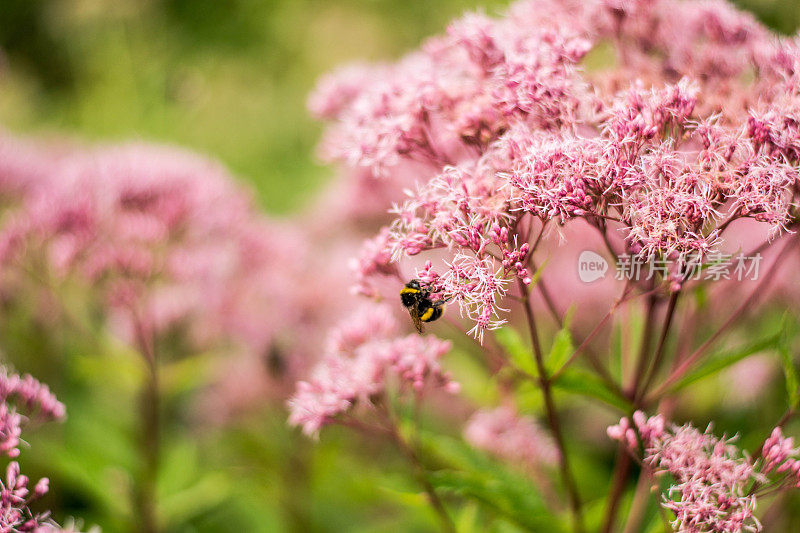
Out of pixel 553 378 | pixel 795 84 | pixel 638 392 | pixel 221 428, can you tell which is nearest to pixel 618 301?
pixel 553 378

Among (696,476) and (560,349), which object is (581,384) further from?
(696,476)

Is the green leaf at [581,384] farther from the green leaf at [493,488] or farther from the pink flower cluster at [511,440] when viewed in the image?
the pink flower cluster at [511,440]

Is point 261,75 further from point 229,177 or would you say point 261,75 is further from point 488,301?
point 488,301

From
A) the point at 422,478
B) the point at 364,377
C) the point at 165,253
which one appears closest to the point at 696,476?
the point at 422,478

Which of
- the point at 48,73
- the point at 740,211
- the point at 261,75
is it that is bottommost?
the point at 740,211

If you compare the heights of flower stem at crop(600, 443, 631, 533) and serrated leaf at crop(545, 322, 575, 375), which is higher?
serrated leaf at crop(545, 322, 575, 375)
